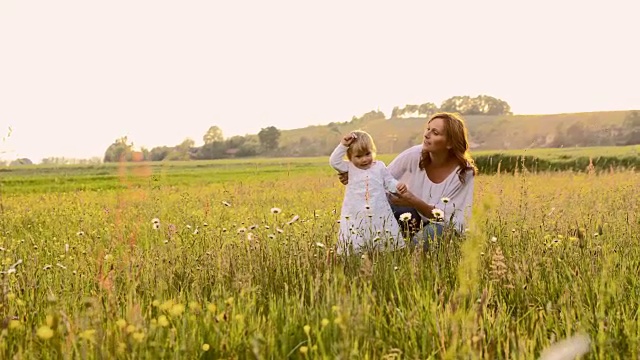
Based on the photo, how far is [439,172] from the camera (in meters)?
6.08

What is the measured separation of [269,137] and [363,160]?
109 metres

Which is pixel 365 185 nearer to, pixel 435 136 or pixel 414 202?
pixel 414 202

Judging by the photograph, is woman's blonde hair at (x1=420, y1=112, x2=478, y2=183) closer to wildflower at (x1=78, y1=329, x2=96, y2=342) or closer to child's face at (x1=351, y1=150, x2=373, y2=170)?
child's face at (x1=351, y1=150, x2=373, y2=170)

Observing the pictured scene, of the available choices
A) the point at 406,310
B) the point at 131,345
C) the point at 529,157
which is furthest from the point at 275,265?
the point at 529,157

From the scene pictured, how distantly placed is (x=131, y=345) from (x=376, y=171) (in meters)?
3.53

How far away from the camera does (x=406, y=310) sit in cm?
329

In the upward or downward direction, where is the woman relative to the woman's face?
downward

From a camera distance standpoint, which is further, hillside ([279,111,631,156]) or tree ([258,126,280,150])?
tree ([258,126,280,150])

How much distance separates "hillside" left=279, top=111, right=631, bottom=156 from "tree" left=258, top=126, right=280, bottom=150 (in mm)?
1918

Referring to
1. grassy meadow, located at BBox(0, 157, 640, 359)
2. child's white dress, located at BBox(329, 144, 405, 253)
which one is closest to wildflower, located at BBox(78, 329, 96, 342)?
grassy meadow, located at BBox(0, 157, 640, 359)

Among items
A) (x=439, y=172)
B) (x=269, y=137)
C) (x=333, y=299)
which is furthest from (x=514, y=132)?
(x=333, y=299)

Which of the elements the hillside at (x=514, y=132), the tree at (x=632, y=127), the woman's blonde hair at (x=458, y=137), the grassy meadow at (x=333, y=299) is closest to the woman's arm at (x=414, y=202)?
the woman's blonde hair at (x=458, y=137)

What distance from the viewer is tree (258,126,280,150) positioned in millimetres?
112750

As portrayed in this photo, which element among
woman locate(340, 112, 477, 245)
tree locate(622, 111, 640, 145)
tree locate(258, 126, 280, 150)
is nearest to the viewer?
woman locate(340, 112, 477, 245)
